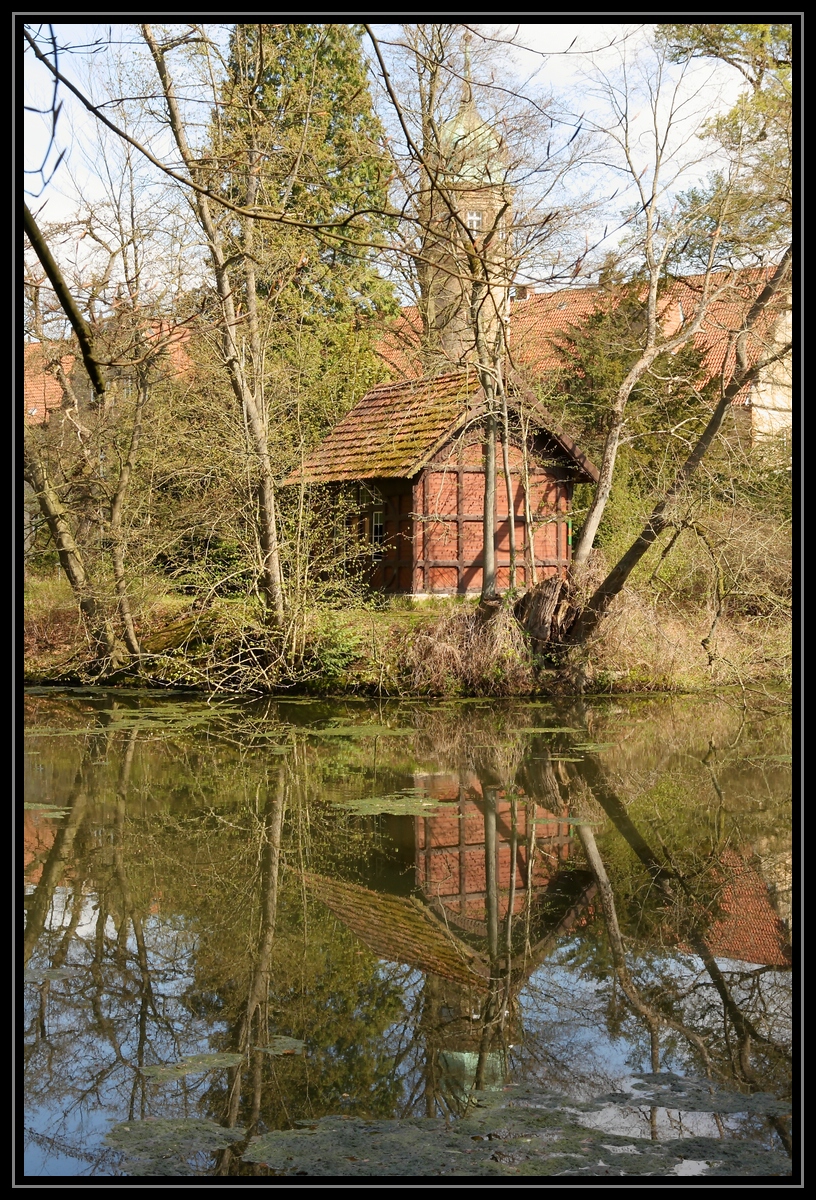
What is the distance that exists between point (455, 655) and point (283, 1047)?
509 inches

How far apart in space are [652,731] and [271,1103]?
11357 millimetres

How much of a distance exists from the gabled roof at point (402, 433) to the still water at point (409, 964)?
408 inches

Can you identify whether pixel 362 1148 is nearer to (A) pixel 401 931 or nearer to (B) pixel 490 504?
(A) pixel 401 931

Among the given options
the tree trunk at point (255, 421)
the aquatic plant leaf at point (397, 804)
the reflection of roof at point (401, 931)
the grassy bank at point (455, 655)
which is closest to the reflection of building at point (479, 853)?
the aquatic plant leaf at point (397, 804)

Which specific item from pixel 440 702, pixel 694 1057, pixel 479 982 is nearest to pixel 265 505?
pixel 440 702

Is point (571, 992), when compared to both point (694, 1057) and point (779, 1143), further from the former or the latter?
point (779, 1143)

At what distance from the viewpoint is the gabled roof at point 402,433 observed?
2369cm

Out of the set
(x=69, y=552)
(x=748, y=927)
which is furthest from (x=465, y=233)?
(x=69, y=552)

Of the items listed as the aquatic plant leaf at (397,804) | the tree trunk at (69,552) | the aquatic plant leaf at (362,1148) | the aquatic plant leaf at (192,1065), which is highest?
the tree trunk at (69,552)

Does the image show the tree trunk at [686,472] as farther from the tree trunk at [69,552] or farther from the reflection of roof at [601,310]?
the tree trunk at [69,552]

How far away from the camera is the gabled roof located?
77.7ft

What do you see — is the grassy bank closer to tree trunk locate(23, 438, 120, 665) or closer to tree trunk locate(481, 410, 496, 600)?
tree trunk locate(23, 438, 120, 665)

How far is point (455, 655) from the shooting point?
18672mm
